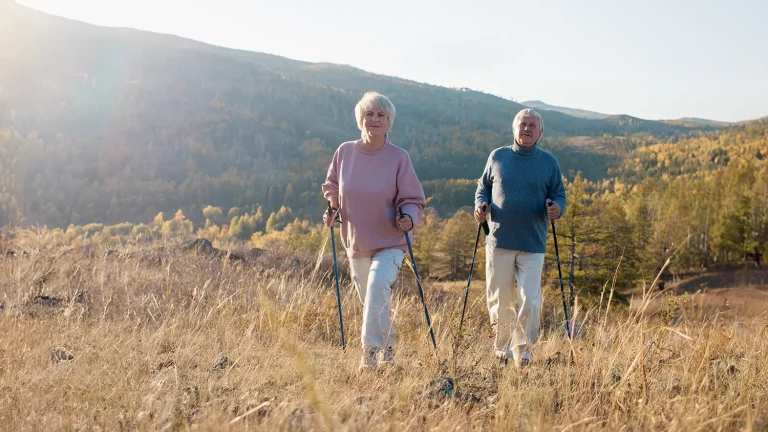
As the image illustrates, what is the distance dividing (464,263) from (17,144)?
5262 inches

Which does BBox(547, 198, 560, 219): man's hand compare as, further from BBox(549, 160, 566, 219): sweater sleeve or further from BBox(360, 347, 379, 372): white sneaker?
BBox(360, 347, 379, 372): white sneaker

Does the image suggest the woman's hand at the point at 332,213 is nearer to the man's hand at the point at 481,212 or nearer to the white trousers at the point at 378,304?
the white trousers at the point at 378,304

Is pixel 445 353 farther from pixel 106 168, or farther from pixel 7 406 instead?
pixel 106 168

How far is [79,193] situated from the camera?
122 metres

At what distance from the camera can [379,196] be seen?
11.8ft

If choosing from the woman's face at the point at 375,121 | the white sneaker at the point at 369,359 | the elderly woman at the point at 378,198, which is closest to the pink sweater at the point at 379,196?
the elderly woman at the point at 378,198

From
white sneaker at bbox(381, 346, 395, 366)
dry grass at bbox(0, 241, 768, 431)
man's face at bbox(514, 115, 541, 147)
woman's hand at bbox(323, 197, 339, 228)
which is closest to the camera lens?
dry grass at bbox(0, 241, 768, 431)

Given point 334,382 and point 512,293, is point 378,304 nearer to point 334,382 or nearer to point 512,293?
point 334,382

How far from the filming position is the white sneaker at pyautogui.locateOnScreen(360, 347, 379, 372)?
10.3 ft

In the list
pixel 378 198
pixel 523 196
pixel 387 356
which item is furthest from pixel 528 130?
pixel 387 356

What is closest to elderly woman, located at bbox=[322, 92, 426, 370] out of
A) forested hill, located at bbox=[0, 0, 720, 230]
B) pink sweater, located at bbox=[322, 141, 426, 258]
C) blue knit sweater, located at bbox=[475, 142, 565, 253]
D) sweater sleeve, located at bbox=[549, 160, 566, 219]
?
pink sweater, located at bbox=[322, 141, 426, 258]

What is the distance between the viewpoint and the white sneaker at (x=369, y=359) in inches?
124

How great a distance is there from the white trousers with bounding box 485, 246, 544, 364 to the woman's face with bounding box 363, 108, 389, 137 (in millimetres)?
1307

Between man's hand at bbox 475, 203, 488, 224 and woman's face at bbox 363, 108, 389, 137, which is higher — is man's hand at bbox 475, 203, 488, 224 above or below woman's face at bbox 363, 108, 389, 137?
below
